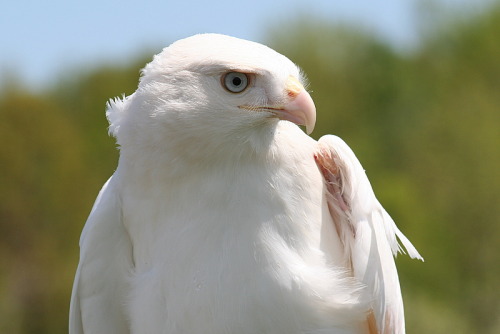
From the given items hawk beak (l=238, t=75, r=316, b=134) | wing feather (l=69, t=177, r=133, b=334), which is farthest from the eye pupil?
wing feather (l=69, t=177, r=133, b=334)

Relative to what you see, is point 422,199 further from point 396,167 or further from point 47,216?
point 47,216

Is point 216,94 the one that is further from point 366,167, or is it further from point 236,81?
point 366,167

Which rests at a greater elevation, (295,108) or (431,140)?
(295,108)

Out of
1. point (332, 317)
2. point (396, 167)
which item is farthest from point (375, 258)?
point (396, 167)

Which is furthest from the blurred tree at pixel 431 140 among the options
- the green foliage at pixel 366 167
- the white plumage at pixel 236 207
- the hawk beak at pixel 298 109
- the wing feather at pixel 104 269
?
the hawk beak at pixel 298 109

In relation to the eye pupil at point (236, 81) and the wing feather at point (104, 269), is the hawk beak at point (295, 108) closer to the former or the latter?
the eye pupil at point (236, 81)

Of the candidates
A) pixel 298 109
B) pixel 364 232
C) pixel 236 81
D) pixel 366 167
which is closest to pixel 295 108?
pixel 298 109

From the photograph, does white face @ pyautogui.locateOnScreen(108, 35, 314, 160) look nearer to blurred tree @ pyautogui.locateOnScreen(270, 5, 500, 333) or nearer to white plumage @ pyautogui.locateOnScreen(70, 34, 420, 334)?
white plumage @ pyautogui.locateOnScreen(70, 34, 420, 334)
